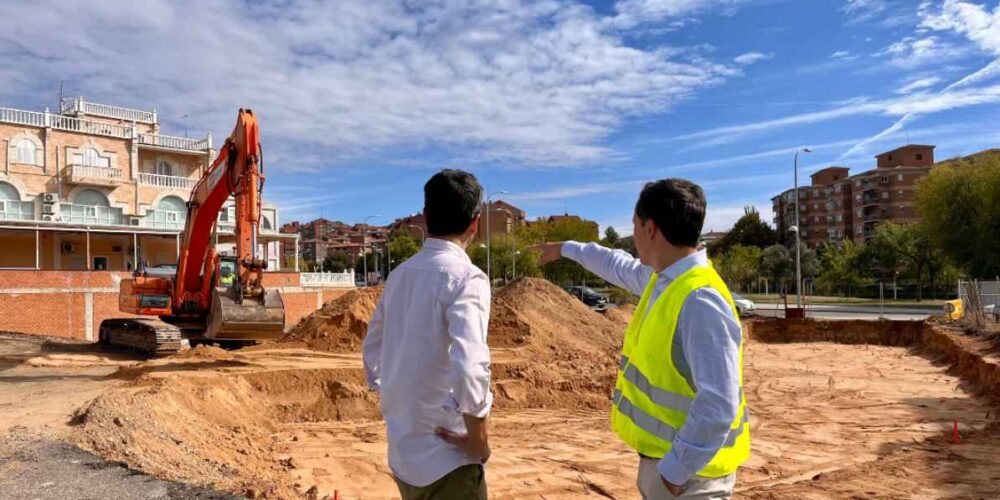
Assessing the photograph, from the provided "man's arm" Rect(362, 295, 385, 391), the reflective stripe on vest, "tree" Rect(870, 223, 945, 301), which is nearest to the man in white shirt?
"man's arm" Rect(362, 295, 385, 391)

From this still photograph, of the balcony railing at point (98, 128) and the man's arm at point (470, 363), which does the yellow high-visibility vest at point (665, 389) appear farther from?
the balcony railing at point (98, 128)

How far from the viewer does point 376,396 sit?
12117 millimetres

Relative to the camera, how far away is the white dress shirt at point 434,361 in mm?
2291

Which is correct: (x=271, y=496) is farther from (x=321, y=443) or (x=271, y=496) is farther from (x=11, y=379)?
(x=11, y=379)

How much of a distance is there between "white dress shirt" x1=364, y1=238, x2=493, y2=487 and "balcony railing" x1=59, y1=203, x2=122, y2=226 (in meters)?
36.4

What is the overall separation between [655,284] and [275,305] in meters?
10.6

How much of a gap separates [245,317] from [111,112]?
37598 mm

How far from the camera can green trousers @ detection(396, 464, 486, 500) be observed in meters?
2.34

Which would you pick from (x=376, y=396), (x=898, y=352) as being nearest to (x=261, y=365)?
(x=376, y=396)

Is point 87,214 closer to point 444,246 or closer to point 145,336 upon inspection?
point 145,336

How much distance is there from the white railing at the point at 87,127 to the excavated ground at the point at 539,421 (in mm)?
26237

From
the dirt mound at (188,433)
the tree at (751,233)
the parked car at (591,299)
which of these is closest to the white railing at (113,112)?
the parked car at (591,299)

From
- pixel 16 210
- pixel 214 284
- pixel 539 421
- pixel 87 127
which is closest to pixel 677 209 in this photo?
pixel 539 421

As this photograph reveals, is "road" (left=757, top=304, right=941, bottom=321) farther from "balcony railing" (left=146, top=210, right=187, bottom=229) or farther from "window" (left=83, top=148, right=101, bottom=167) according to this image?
"window" (left=83, top=148, right=101, bottom=167)
